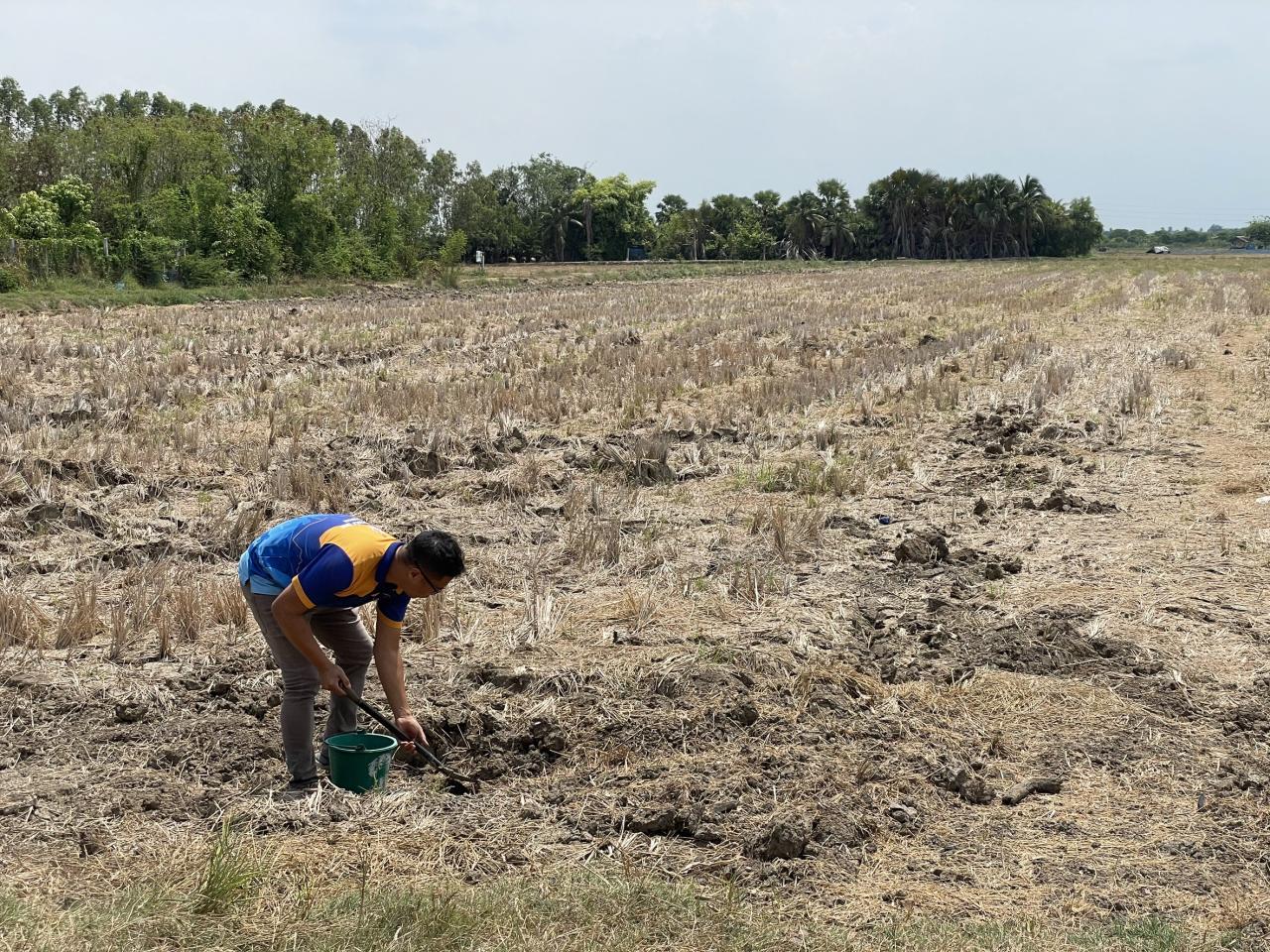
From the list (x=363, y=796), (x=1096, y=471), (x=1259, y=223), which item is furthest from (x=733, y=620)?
(x=1259, y=223)

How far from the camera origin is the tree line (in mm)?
37125

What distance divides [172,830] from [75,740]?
1052 mm

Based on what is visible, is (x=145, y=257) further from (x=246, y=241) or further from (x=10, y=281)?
(x=246, y=241)

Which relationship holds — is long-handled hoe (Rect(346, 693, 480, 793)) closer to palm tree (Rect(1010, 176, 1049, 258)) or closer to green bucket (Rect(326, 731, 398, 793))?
green bucket (Rect(326, 731, 398, 793))

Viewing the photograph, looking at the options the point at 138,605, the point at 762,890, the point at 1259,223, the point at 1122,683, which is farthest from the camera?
the point at 1259,223

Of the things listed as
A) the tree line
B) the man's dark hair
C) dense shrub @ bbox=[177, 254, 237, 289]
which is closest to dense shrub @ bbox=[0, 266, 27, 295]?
the tree line

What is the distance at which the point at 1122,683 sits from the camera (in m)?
5.67

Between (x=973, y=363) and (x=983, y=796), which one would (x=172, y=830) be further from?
(x=973, y=363)

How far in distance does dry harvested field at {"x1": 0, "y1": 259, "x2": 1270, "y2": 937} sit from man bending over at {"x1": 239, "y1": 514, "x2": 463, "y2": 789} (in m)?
0.38

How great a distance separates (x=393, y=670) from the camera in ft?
15.3

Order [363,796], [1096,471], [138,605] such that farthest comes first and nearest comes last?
[1096,471], [138,605], [363,796]

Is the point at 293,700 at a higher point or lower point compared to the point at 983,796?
higher

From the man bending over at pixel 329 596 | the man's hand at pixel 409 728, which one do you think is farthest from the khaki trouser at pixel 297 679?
the man's hand at pixel 409 728

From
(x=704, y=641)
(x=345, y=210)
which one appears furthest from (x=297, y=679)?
(x=345, y=210)
